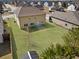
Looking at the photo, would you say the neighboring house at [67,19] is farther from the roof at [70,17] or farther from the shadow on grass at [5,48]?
the shadow on grass at [5,48]

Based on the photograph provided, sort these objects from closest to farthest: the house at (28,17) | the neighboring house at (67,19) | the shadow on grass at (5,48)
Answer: the shadow on grass at (5,48)
the neighboring house at (67,19)
the house at (28,17)

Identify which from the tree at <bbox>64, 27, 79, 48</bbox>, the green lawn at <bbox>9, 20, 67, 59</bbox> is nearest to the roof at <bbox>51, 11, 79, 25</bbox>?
the green lawn at <bbox>9, 20, 67, 59</bbox>

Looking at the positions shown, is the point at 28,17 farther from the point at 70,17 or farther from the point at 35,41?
the point at 35,41

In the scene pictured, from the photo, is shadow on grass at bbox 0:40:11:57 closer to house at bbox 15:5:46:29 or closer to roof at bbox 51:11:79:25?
house at bbox 15:5:46:29

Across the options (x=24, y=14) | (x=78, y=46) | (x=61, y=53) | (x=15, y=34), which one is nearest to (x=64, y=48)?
(x=61, y=53)

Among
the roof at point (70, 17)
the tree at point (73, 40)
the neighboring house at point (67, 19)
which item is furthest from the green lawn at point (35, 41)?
the roof at point (70, 17)

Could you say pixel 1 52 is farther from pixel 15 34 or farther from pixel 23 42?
pixel 15 34
